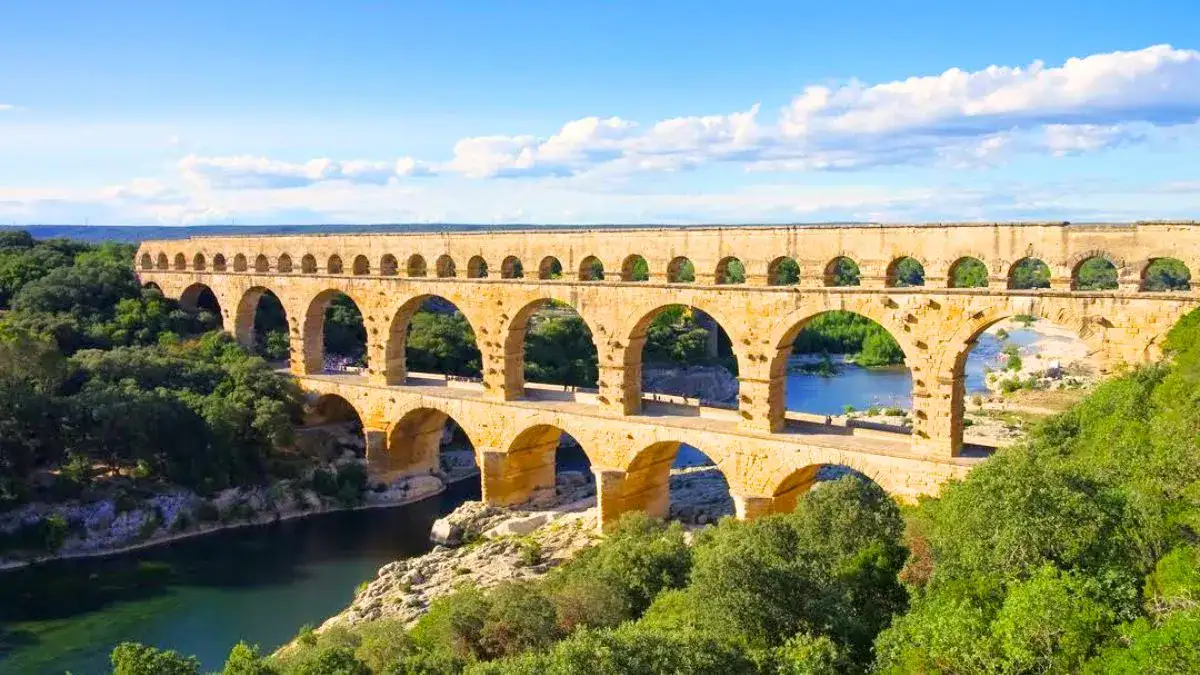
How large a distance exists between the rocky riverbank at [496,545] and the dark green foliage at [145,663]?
6.22 meters

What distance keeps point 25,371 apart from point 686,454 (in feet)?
58.0

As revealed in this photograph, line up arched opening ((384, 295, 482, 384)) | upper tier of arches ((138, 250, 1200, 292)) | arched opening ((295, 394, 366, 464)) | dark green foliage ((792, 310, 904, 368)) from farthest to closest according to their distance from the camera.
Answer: dark green foliage ((792, 310, 904, 368)) < arched opening ((384, 295, 482, 384)) < arched opening ((295, 394, 366, 464)) < upper tier of arches ((138, 250, 1200, 292))

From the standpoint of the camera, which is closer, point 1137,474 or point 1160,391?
point 1137,474

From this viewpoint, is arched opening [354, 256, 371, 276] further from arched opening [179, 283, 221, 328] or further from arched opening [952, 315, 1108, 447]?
arched opening [952, 315, 1108, 447]

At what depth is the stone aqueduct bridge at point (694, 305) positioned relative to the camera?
15633 millimetres

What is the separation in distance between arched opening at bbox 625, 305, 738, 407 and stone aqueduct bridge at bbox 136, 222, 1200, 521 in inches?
535

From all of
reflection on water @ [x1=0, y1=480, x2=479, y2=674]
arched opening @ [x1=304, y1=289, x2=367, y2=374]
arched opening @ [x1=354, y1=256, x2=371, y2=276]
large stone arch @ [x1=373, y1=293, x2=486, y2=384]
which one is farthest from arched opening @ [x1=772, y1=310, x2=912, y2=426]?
reflection on water @ [x1=0, y1=480, x2=479, y2=674]

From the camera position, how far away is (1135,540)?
9383 millimetres

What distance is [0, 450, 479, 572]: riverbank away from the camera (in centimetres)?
2117

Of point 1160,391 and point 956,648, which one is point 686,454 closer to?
point 1160,391

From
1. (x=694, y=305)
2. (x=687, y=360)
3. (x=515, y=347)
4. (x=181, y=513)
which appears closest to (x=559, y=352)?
(x=687, y=360)

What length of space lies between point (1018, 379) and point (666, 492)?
65.9 feet

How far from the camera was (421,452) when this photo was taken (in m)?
26.3

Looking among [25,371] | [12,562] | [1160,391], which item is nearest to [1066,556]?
[1160,391]
